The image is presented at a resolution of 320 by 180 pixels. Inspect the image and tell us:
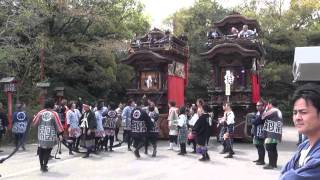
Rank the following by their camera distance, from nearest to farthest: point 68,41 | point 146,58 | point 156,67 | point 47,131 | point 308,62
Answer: point 308,62
point 47,131
point 146,58
point 156,67
point 68,41

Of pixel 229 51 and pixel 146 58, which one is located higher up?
pixel 229 51

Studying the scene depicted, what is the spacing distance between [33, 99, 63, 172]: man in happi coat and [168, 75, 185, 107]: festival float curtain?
1103cm

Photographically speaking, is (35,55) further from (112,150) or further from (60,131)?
(60,131)

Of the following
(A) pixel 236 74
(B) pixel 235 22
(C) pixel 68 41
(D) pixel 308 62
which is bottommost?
(D) pixel 308 62

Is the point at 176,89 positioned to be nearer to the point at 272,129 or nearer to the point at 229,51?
the point at 229,51

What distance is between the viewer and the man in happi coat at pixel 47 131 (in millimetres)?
11812

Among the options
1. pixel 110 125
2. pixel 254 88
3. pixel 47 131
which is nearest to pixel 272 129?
pixel 47 131

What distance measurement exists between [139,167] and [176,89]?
1137 centimetres

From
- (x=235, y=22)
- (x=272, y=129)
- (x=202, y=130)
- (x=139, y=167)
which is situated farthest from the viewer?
(x=235, y=22)

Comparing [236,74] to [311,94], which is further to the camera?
[236,74]

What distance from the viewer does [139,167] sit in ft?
42.4

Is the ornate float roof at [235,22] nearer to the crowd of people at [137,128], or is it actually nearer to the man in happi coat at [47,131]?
the crowd of people at [137,128]

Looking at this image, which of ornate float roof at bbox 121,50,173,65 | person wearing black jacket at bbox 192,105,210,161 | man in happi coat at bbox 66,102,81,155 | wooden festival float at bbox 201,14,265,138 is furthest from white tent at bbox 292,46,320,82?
ornate float roof at bbox 121,50,173,65

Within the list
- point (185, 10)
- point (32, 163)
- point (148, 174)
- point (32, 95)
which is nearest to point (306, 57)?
point (148, 174)
